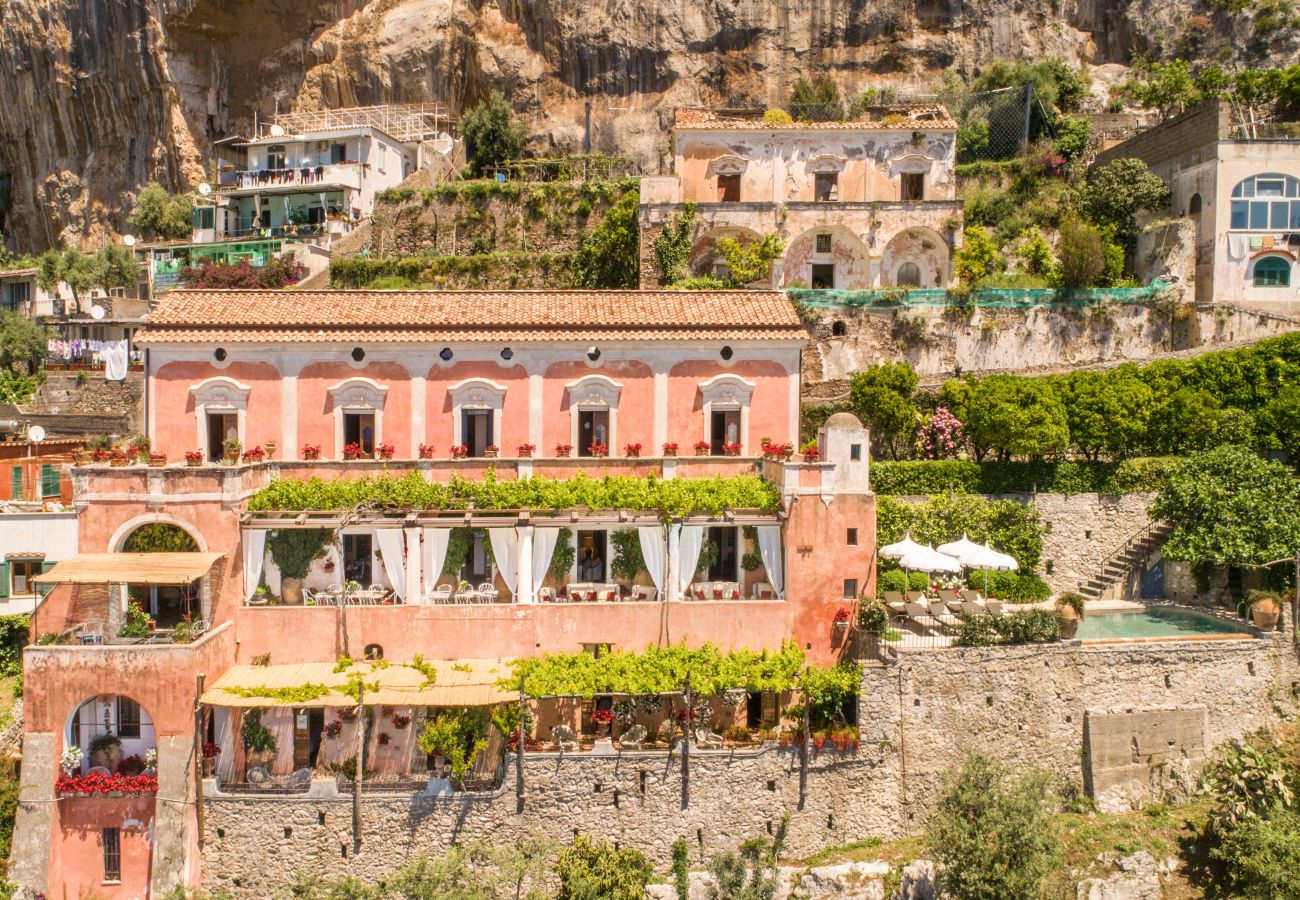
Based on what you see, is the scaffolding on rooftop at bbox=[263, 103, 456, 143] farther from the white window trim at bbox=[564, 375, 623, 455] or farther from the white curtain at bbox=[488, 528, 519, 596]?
the white curtain at bbox=[488, 528, 519, 596]

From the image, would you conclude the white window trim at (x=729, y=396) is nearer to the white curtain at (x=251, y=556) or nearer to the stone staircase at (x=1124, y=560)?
the stone staircase at (x=1124, y=560)

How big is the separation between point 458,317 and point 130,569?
1014 cm

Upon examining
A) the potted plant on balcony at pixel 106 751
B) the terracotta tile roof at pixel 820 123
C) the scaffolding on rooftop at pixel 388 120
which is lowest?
the potted plant on balcony at pixel 106 751

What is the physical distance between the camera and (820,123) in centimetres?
4509

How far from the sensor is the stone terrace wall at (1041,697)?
2417 centimetres

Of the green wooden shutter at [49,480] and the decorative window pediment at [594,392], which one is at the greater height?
the decorative window pediment at [594,392]

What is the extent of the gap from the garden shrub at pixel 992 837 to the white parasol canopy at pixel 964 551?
6.26m

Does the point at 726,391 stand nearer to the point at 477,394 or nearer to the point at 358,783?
the point at 477,394

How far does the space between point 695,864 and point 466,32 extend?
46.3m

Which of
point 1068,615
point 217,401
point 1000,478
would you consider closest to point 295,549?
point 217,401

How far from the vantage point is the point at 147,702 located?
2272cm

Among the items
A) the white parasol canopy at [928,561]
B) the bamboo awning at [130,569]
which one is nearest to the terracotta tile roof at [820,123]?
the white parasol canopy at [928,561]

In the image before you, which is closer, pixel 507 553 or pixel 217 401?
pixel 507 553

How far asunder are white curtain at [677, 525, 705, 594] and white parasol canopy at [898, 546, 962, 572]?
5497 millimetres
